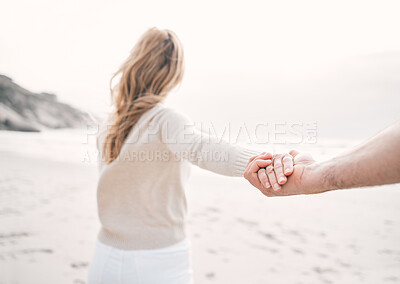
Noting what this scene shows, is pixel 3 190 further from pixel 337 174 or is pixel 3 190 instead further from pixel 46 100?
pixel 46 100

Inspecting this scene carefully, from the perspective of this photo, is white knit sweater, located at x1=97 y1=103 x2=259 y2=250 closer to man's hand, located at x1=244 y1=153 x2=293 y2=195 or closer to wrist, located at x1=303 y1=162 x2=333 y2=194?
man's hand, located at x1=244 y1=153 x2=293 y2=195

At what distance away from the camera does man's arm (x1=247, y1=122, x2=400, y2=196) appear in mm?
840

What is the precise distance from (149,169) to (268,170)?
535 mm

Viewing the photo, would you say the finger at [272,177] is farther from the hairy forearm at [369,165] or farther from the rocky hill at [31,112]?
the rocky hill at [31,112]

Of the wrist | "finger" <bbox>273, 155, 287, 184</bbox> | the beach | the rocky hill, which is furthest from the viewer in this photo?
the rocky hill

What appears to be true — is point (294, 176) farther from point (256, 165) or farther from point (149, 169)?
point (149, 169)

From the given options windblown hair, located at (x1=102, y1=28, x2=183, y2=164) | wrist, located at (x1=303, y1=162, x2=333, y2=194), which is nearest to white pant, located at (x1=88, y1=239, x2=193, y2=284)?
windblown hair, located at (x1=102, y1=28, x2=183, y2=164)

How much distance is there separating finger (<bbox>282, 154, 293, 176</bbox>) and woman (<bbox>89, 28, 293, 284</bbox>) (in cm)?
7

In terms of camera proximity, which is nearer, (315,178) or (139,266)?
(315,178)

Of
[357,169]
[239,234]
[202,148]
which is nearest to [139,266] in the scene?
[202,148]

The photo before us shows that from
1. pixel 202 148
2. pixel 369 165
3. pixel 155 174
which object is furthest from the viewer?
pixel 155 174

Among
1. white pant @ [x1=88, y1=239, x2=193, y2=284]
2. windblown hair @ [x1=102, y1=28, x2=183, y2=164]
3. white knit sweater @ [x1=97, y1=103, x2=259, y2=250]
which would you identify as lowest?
white pant @ [x1=88, y1=239, x2=193, y2=284]

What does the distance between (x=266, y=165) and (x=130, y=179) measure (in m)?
0.62

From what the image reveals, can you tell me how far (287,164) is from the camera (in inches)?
49.1
